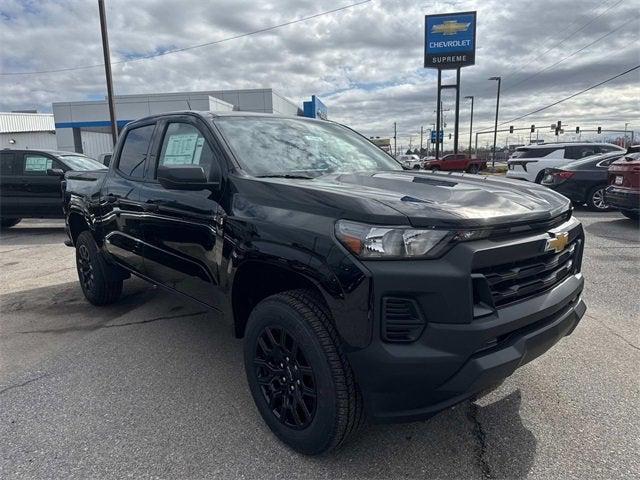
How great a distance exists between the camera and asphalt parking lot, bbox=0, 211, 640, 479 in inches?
Answer: 93.1

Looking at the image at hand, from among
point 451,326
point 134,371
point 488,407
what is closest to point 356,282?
point 451,326

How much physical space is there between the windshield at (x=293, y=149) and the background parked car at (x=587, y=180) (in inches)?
351

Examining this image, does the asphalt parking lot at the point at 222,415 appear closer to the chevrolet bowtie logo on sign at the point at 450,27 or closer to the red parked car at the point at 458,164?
the red parked car at the point at 458,164

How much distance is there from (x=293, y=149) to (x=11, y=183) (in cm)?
901

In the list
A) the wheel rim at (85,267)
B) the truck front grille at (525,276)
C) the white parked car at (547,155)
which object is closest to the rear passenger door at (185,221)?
the wheel rim at (85,267)

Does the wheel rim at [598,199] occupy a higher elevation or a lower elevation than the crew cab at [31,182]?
lower

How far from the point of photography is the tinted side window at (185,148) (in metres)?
3.18

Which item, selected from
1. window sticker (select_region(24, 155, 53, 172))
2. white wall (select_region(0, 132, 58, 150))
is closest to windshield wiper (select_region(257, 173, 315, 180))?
window sticker (select_region(24, 155, 53, 172))

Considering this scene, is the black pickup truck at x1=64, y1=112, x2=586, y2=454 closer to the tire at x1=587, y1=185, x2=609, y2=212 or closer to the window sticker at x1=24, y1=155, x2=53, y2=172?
the window sticker at x1=24, y1=155, x2=53, y2=172

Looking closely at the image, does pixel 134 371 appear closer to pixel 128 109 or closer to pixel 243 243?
pixel 243 243

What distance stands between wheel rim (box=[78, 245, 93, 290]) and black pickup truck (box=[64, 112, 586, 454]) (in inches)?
75.1

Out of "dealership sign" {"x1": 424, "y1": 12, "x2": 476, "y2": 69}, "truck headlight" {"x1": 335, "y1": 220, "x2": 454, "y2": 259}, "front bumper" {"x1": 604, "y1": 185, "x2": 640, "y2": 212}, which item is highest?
"dealership sign" {"x1": 424, "y1": 12, "x2": 476, "y2": 69}

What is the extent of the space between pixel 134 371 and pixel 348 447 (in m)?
1.77

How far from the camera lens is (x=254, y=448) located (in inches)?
99.2
